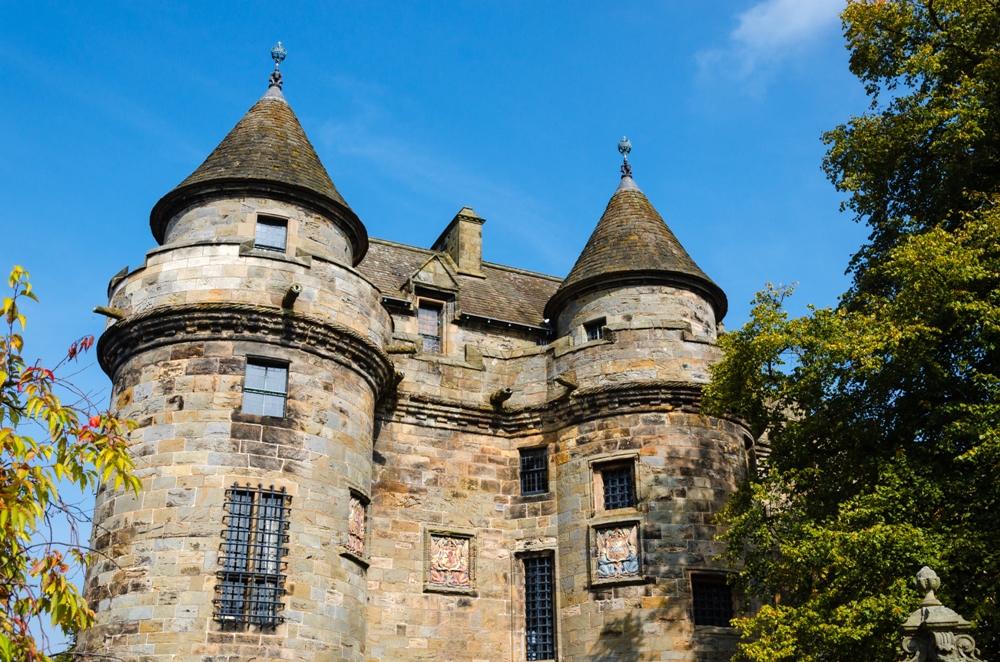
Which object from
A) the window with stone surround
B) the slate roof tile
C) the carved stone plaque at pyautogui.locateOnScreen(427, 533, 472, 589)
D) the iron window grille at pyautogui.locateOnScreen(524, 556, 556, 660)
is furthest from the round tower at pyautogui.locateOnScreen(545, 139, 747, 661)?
the window with stone surround

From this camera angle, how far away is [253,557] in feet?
54.0

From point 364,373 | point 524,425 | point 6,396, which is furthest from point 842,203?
point 6,396

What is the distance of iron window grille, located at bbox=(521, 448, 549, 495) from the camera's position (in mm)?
21828

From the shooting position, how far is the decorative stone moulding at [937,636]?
31.6ft

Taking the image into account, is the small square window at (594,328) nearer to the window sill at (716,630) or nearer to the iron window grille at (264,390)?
the window sill at (716,630)

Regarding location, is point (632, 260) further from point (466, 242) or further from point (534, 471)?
point (466, 242)

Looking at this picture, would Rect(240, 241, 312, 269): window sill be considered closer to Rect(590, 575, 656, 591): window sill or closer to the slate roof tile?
the slate roof tile

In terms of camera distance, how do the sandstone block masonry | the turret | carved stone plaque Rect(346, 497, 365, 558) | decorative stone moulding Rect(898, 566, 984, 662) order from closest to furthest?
decorative stone moulding Rect(898, 566, 984, 662) < the sandstone block masonry < carved stone plaque Rect(346, 497, 365, 558) < the turret

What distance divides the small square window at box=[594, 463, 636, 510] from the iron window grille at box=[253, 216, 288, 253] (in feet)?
25.6

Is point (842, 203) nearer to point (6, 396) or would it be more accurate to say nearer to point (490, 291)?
point (490, 291)

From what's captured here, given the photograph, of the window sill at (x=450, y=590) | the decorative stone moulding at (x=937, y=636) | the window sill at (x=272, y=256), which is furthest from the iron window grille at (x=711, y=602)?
the decorative stone moulding at (x=937, y=636)

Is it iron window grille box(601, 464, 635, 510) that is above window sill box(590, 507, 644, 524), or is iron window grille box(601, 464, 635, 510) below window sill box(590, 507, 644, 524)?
above

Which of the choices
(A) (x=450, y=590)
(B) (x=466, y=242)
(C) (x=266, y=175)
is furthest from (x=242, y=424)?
(B) (x=466, y=242)

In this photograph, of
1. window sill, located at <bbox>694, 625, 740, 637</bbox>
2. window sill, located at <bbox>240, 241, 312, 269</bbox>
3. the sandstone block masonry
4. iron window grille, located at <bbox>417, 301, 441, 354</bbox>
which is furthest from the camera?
iron window grille, located at <bbox>417, 301, 441, 354</bbox>
